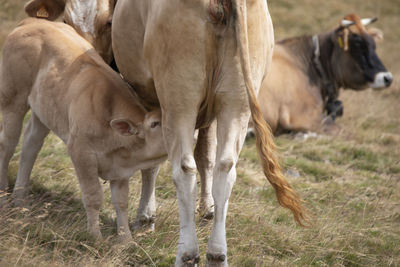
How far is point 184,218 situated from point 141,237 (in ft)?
2.40

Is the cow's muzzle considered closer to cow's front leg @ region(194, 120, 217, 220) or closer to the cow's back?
the cow's back

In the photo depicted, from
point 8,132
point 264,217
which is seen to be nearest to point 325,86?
point 264,217

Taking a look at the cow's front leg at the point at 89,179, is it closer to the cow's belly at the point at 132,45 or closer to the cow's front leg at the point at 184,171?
the cow's belly at the point at 132,45

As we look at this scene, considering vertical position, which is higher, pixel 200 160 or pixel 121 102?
pixel 121 102

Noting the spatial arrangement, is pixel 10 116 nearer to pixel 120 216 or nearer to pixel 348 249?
pixel 120 216

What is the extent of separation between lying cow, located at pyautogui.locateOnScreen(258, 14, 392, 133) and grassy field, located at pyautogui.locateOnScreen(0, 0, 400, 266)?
Answer: 0.45 m

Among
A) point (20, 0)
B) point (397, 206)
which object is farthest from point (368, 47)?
point (20, 0)

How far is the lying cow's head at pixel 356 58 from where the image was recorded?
9109 mm

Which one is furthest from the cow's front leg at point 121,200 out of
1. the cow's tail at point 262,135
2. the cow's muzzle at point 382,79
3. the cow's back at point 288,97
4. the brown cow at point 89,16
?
the cow's muzzle at point 382,79

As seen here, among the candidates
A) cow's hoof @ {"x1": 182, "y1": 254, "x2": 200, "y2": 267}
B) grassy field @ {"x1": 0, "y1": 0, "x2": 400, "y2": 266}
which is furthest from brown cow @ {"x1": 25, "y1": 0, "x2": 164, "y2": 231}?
cow's hoof @ {"x1": 182, "y1": 254, "x2": 200, "y2": 267}

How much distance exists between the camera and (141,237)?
4289 mm

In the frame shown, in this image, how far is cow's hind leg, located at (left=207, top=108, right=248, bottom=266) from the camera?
3.60 metres

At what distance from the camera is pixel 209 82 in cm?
355

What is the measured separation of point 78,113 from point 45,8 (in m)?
1.71
